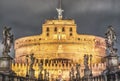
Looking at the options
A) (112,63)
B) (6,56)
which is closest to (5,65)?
(6,56)

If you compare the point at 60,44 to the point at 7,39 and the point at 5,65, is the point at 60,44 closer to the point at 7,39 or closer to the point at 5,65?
the point at 7,39

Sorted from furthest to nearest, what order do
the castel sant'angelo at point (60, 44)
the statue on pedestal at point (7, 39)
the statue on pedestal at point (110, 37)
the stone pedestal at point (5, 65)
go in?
the castel sant'angelo at point (60, 44) → the statue on pedestal at point (110, 37) → the statue on pedestal at point (7, 39) → the stone pedestal at point (5, 65)

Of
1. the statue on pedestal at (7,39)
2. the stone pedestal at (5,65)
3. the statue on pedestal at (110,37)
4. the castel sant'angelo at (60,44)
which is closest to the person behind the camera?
the stone pedestal at (5,65)

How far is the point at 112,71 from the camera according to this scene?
3209 cm

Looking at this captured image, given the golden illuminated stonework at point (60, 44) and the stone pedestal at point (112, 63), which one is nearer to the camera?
the stone pedestal at point (112, 63)

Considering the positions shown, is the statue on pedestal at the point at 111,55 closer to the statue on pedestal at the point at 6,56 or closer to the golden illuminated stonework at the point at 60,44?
the statue on pedestal at the point at 6,56

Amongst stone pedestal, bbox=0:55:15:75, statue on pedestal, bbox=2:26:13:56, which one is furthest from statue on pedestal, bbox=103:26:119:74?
statue on pedestal, bbox=2:26:13:56

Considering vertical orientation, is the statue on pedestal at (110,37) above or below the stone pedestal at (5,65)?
above

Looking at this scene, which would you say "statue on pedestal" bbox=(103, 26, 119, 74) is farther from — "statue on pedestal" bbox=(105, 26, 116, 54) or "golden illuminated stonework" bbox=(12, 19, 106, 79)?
"golden illuminated stonework" bbox=(12, 19, 106, 79)

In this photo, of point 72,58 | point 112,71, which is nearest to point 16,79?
point 112,71

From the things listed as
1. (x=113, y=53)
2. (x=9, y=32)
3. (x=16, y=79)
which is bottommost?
(x=16, y=79)

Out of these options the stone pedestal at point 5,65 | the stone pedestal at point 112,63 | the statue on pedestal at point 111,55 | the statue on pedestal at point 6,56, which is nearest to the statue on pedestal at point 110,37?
the statue on pedestal at point 111,55

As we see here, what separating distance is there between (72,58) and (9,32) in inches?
4322

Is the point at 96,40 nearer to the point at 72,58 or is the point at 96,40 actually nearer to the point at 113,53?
the point at 72,58
